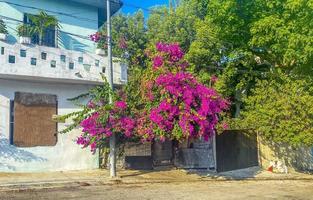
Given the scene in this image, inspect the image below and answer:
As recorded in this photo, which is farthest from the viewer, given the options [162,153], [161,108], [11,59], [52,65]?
[162,153]

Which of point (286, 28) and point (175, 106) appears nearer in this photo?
point (175, 106)

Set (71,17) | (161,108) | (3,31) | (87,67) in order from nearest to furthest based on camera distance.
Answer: (161,108)
(3,31)
(87,67)
(71,17)

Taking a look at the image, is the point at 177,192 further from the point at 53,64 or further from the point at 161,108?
the point at 53,64

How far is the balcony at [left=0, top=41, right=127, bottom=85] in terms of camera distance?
1512 cm

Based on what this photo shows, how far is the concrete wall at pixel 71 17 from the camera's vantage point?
17.7 metres

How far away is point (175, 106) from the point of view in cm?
1370

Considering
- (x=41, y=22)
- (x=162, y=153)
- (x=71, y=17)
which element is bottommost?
(x=162, y=153)

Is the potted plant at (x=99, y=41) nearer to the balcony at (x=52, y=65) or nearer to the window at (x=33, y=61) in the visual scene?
the balcony at (x=52, y=65)

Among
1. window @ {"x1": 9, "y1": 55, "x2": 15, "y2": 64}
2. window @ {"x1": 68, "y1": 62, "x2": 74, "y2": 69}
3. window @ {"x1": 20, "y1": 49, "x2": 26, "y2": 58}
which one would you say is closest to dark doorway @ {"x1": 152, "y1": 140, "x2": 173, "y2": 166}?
window @ {"x1": 68, "y1": 62, "x2": 74, "y2": 69}

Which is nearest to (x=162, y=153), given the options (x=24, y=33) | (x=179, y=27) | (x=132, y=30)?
(x=24, y=33)

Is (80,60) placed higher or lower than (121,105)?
higher

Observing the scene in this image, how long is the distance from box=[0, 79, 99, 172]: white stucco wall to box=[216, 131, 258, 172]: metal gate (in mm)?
5974

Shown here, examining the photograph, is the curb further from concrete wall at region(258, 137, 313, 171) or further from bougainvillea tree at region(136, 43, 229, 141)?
concrete wall at region(258, 137, 313, 171)

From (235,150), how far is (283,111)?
3425mm
